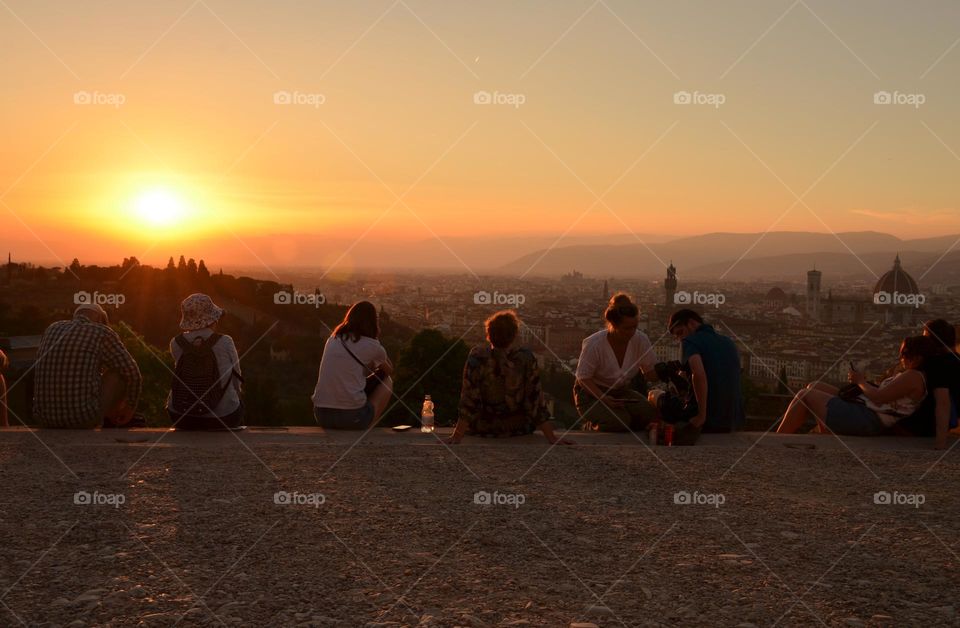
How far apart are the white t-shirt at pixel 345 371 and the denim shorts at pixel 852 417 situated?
4.46 meters

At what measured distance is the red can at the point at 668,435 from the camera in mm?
9141

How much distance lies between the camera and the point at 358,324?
30.6ft

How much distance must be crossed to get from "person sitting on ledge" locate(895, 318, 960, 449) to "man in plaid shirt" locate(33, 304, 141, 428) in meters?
7.49

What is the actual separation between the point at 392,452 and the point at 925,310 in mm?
18944

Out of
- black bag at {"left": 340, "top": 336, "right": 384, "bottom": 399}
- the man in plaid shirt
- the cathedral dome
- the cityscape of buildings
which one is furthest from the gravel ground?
the cathedral dome

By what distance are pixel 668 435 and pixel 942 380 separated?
2.60m

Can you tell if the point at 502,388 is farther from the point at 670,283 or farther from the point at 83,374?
the point at 670,283

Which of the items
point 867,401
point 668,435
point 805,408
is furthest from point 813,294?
point 668,435

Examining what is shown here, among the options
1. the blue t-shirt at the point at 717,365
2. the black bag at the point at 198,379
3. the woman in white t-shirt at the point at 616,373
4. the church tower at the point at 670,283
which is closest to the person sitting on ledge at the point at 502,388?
the woman in white t-shirt at the point at 616,373

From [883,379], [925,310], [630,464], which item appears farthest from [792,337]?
[630,464]

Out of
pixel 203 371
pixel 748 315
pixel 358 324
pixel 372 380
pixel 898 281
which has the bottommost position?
pixel 372 380

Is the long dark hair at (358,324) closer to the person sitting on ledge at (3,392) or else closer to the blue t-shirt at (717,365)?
the blue t-shirt at (717,365)

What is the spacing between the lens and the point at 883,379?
9.61 meters

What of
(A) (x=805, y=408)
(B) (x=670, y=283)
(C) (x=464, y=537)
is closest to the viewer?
(C) (x=464, y=537)
